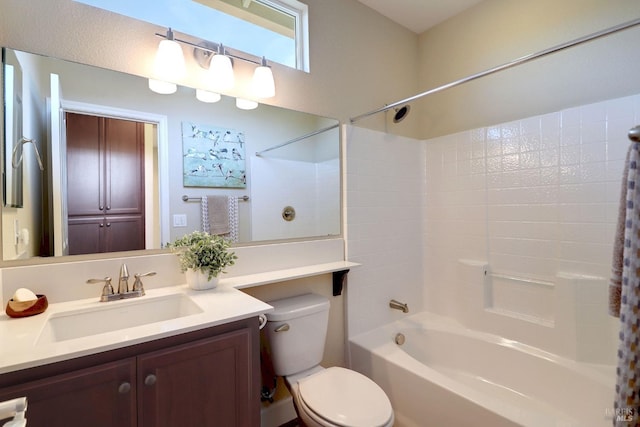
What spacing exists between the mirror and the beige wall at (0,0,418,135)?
2.7 inches

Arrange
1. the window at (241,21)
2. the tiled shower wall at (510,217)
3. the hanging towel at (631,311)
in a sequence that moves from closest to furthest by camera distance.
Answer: the hanging towel at (631,311) < the window at (241,21) < the tiled shower wall at (510,217)

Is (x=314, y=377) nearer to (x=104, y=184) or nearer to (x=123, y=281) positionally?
(x=123, y=281)

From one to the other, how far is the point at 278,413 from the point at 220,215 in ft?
3.93

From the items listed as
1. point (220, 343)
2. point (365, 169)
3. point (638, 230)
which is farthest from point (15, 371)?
point (365, 169)

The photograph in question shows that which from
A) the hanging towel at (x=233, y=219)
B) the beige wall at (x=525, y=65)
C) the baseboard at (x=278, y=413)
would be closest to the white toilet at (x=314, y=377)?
the baseboard at (x=278, y=413)

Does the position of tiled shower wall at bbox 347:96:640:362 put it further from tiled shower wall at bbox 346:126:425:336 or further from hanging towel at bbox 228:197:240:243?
hanging towel at bbox 228:197:240:243

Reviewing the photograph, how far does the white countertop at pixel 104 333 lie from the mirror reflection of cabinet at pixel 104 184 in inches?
10.1

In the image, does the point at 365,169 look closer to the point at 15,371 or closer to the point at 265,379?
the point at 265,379

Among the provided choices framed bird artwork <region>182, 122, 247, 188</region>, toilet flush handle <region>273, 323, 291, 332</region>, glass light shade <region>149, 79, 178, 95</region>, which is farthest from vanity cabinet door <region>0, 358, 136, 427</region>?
glass light shade <region>149, 79, 178, 95</region>

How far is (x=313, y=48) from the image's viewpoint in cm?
192

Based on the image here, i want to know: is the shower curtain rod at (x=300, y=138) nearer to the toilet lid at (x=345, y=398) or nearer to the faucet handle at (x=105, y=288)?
the faucet handle at (x=105, y=288)

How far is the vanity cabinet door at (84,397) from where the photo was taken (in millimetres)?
768

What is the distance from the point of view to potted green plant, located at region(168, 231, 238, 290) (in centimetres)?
132

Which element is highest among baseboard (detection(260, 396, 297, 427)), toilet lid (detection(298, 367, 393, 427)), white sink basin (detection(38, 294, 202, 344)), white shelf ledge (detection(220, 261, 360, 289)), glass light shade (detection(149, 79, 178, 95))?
glass light shade (detection(149, 79, 178, 95))
